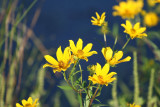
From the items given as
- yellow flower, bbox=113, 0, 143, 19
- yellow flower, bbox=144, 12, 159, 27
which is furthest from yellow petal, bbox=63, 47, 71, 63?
yellow flower, bbox=144, 12, 159, 27

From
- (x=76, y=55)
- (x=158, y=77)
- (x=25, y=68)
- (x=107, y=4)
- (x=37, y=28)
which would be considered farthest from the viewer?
(x=107, y=4)

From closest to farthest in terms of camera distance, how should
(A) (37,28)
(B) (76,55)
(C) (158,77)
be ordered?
(B) (76,55), (C) (158,77), (A) (37,28)

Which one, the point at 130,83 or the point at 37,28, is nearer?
the point at 130,83

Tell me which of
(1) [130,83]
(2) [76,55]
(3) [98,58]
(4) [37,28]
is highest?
(4) [37,28]

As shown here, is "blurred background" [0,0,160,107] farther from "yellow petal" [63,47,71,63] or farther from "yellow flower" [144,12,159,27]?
"yellow petal" [63,47,71,63]

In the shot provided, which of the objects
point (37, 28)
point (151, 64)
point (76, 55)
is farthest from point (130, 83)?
point (76, 55)

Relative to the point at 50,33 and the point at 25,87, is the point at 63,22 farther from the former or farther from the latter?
the point at 25,87

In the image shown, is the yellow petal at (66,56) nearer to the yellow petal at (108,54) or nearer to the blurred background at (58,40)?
the yellow petal at (108,54)

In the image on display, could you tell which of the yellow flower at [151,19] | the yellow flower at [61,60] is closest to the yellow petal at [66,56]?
the yellow flower at [61,60]

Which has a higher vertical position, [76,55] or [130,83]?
[130,83]
